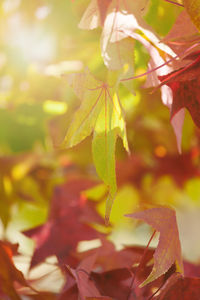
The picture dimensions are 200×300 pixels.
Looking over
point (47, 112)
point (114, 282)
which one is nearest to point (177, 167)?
point (47, 112)

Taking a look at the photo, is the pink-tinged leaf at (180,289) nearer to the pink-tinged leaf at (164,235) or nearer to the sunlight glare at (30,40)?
the pink-tinged leaf at (164,235)

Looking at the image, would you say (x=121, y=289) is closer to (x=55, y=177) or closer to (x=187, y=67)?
(x=187, y=67)

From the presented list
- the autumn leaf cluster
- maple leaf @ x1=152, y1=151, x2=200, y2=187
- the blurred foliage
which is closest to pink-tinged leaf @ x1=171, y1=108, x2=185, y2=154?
the autumn leaf cluster

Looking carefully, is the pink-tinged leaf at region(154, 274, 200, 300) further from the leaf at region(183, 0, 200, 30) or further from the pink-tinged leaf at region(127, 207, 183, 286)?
the leaf at region(183, 0, 200, 30)

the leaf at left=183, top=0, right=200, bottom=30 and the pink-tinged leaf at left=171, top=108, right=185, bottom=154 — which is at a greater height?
the leaf at left=183, top=0, right=200, bottom=30

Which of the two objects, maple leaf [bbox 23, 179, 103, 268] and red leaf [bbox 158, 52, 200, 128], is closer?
red leaf [bbox 158, 52, 200, 128]

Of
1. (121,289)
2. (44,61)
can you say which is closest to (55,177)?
(44,61)

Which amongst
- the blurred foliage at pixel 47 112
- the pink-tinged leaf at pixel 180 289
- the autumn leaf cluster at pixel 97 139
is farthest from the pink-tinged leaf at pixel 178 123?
the blurred foliage at pixel 47 112
